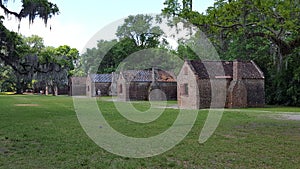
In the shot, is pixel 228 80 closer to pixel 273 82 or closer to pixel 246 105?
pixel 246 105

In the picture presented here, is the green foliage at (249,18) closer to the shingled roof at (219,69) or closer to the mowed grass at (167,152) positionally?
the mowed grass at (167,152)

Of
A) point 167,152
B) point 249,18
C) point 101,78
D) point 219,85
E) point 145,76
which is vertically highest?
point 249,18

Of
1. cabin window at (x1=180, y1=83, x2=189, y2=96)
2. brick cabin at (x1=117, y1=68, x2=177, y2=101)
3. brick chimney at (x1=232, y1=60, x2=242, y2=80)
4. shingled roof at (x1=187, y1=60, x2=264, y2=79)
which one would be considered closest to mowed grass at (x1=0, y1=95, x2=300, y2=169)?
shingled roof at (x1=187, y1=60, x2=264, y2=79)

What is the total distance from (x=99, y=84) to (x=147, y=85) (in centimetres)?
1826

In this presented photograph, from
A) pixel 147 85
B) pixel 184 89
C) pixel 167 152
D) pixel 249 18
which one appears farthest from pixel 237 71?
pixel 167 152

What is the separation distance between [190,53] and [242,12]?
117 ft

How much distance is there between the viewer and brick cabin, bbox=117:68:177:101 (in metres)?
43.8

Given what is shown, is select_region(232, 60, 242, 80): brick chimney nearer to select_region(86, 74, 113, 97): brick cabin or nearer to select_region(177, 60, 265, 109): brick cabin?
select_region(177, 60, 265, 109): brick cabin

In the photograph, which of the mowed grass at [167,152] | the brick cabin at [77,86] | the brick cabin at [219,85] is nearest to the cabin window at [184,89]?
the brick cabin at [219,85]

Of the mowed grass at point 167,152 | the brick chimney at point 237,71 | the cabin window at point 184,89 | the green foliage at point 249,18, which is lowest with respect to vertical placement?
the mowed grass at point 167,152

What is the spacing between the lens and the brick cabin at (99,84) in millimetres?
60331

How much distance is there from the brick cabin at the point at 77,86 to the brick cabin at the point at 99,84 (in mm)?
9026

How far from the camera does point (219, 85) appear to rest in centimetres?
2828

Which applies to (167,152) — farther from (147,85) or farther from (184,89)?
(147,85)
